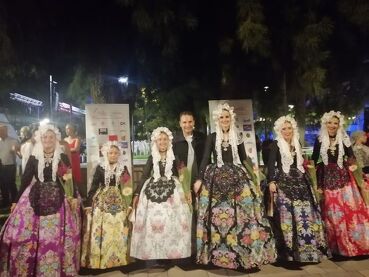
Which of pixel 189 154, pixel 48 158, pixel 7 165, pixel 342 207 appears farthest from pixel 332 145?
pixel 7 165

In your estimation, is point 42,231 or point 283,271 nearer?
point 42,231

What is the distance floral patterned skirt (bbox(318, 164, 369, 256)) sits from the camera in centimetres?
448

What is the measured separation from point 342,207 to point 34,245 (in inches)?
126

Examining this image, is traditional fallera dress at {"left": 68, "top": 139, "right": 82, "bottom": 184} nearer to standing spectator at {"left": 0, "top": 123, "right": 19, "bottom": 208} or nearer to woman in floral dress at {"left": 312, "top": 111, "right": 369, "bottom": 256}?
standing spectator at {"left": 0, "top": 123, "right": 19, "bottom": 208}

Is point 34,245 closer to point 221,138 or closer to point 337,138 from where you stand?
Result: point 221,138

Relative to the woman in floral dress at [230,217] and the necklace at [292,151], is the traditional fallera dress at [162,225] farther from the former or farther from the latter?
the necklace at [292,151]

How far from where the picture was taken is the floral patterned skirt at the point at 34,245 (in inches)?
154

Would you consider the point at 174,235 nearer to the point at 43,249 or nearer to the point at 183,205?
the point at 183,205

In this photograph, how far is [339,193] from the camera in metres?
4.59

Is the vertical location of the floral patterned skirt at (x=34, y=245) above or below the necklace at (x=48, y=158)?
below

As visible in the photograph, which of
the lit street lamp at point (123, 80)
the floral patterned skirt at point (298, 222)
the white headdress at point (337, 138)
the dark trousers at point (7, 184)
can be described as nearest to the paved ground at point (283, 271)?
the floral patterned skirt at point (298, 222)

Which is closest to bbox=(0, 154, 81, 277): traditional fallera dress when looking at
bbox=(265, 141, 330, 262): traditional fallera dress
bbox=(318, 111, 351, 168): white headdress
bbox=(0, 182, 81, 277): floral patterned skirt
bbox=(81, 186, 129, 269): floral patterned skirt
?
bbox=(0, 182, 81, 277): floral patterned skirt

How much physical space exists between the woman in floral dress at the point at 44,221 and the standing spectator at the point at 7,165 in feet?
12.9

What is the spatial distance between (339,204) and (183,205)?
172cm
